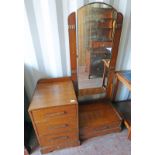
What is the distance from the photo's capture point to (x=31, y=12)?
4.07 feet

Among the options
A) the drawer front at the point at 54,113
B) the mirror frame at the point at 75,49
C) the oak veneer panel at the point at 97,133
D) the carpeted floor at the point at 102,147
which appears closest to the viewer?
the drawer front at the point at 54,113

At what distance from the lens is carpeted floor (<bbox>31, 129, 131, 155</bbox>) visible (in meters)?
1.45

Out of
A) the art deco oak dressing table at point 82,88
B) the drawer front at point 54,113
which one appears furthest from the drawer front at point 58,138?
the drawer front at point 54,113

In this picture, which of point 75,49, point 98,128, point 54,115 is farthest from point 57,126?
point 75,49

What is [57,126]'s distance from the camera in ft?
4.25

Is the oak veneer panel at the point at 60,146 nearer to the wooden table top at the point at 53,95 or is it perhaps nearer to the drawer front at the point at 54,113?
the drawer front at the point at 54,113

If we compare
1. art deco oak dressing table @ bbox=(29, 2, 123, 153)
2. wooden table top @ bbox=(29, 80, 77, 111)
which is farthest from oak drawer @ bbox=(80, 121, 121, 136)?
wooden table top @ bbox=(29, 80, 77, 111)

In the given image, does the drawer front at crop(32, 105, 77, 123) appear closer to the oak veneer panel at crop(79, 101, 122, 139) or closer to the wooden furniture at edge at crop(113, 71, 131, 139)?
the oak veneer panel at crop(79, 101, 122, 139)

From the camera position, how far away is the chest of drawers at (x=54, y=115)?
1.19 m

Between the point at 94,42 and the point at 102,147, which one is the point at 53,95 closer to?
the point at 94,42
